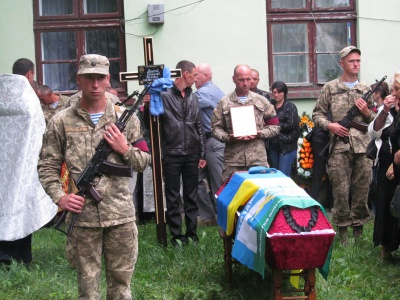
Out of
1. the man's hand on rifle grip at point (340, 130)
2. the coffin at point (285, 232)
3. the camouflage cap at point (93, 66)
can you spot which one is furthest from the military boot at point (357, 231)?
the camouflage cap at point (93, 66)

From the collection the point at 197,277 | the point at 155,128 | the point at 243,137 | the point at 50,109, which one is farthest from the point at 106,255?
the point at 50,109

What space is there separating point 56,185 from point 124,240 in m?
0.63

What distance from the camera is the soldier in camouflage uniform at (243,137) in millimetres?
9477

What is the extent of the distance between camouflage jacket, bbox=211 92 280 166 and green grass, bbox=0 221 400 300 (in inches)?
39.9

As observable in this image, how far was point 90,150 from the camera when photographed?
5.87 metres

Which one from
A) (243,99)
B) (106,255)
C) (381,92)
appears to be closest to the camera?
(106,255)

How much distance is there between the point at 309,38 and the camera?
13.0 meters

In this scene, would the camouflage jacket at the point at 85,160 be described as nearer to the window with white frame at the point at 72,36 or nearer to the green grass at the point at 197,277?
the green grass at the point at 197,277

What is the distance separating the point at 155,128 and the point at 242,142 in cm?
102

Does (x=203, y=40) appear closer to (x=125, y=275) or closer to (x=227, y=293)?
(x=227, y=293)

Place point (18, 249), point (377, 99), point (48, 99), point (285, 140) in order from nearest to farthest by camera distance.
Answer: point (18, 249) → point (377, 99) → point (48, 99) → point (285, 140)

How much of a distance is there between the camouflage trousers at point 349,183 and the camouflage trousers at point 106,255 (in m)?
4.25

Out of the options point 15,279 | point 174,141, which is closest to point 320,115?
point 174,141

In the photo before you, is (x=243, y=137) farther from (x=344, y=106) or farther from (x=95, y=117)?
(x=95, y=117)
